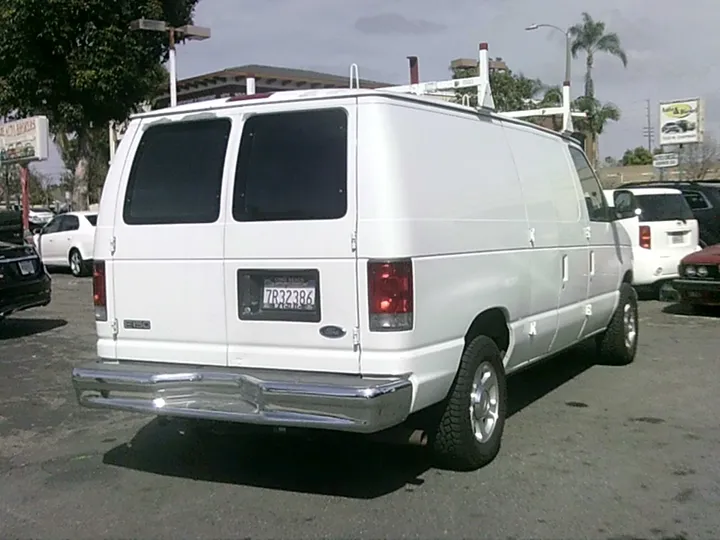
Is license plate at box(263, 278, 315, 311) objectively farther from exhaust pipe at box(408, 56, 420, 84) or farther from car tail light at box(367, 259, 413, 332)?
exhaust pipe at box(408, 56, 420, 84)

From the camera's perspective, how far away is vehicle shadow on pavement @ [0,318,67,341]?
38.4ft

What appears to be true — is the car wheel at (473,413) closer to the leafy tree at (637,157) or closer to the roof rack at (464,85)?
the roof rack at (464,85)

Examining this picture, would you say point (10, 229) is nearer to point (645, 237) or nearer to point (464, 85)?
point (464, 85)

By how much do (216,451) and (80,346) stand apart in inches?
200

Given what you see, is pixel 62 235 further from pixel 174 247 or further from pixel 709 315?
pixel 174 247

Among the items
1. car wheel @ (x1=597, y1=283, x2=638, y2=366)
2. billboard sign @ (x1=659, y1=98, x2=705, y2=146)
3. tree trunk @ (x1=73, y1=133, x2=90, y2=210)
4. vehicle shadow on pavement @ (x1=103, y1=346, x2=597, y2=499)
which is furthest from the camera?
billboard sign @ (x1=659, y1=98, x2=705, y2=146)

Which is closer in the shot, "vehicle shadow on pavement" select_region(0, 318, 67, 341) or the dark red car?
"vehicle shadow on pavement" select_region(0, 318, 67, 341)

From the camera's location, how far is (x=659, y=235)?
1323 cm

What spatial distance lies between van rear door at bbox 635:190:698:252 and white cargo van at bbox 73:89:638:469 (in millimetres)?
7743

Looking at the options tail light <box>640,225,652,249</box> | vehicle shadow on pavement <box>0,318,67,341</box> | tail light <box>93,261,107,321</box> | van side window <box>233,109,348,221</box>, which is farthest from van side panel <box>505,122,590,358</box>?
vehicle shadow on pavement <box>0,318,67,341</box>

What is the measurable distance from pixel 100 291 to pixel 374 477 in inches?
80.6

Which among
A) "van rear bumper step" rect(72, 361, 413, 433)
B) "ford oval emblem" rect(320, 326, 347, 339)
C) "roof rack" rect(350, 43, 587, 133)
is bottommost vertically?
"van rear bumper step" rect(72, 361, 413, 433)

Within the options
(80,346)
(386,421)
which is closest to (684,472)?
(386,421)

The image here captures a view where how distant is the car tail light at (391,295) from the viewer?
4.74m
